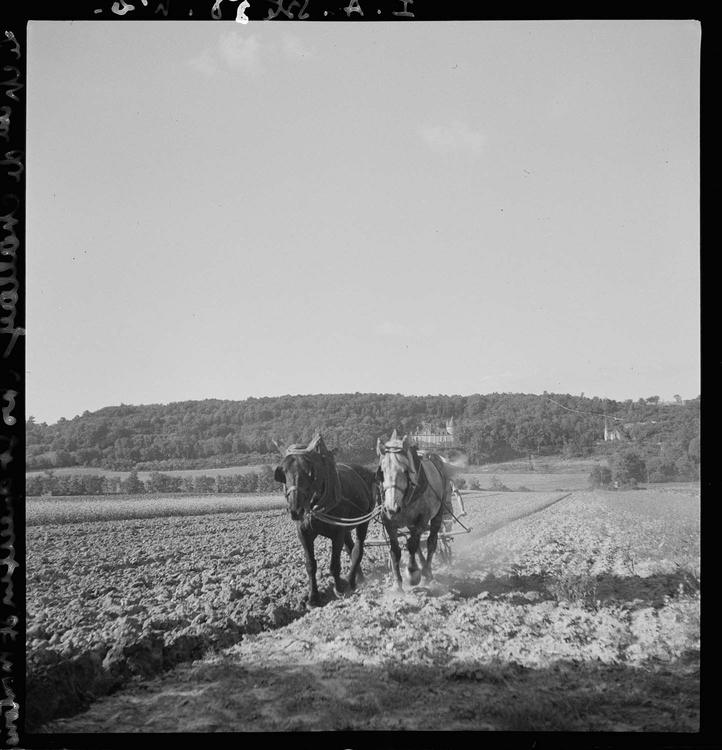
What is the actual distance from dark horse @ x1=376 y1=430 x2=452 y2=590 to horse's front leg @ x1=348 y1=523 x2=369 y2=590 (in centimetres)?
19

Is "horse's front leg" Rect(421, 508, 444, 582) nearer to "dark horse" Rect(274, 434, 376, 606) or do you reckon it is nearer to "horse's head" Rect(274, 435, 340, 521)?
"dark horse" Rect(274, 434, 376, 606)

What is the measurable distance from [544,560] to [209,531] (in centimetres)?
269

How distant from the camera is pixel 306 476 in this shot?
15.9ft

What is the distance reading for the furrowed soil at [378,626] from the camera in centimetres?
442

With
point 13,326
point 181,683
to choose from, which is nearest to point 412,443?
point 181,683

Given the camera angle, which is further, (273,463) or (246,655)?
(273,463)

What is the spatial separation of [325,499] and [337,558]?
50 cm

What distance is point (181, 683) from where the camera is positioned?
14.6ft

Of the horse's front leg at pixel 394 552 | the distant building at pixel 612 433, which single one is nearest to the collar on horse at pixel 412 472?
the horse's front leg at pixel 394 552

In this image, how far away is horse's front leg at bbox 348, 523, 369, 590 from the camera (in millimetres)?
5008

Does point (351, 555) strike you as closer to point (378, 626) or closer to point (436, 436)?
point (378, 626)

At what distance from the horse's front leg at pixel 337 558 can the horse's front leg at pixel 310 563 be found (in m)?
0.16

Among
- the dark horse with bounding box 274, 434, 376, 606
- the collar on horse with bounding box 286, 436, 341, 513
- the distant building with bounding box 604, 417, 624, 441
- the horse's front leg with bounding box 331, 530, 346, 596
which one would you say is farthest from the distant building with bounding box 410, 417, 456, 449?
the distant building with bounding box 604, 417, 624, 441

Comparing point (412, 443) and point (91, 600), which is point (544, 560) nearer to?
point (412, 443)
